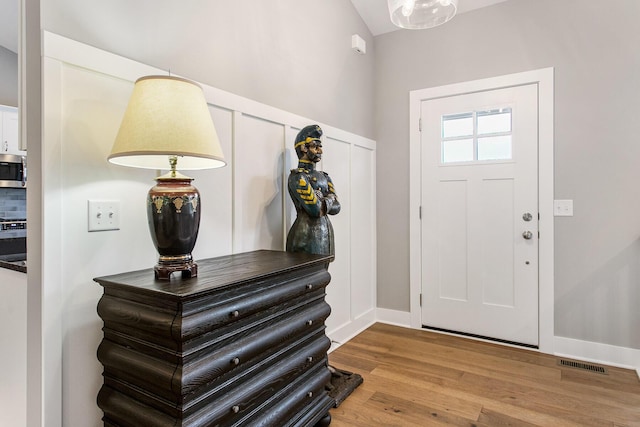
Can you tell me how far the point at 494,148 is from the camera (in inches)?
116

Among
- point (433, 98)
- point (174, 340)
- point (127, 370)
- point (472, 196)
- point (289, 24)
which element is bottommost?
point (127, 370)

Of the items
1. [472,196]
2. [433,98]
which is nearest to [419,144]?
[433,98]

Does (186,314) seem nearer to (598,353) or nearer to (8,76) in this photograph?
(598,353)

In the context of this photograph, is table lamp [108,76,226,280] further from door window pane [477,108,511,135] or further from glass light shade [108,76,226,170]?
door window pane [477,108,511,135]

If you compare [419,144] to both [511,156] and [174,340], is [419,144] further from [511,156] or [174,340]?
[174,340]

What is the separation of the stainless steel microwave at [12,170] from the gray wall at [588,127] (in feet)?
12.8

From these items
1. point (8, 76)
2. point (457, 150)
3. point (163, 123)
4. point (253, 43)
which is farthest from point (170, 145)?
point (8, 76)

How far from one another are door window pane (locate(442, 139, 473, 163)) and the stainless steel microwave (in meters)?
3.62

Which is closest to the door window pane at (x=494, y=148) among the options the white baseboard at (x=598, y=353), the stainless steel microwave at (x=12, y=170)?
the white baseboard at (x=598, y=353)

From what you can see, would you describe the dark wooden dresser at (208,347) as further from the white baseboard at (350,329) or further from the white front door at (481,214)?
the white front door at (481,214)

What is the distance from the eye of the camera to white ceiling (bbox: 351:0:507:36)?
2.95 meters

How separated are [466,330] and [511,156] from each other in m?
1.50

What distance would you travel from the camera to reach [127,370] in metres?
1.19

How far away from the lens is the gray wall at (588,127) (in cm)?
250
